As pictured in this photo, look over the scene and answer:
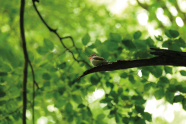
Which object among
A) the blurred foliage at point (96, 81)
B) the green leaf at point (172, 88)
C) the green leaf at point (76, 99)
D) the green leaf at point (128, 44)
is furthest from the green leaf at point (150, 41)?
the green leaf at point (76, 99)

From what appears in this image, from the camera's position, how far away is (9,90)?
294cm

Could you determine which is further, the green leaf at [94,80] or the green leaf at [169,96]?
the green leaf at [94,80]

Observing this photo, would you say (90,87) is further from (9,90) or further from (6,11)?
(6,11)

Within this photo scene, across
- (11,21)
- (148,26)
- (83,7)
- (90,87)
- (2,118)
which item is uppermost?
(148,26)

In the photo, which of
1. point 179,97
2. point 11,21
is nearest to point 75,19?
point 11,21

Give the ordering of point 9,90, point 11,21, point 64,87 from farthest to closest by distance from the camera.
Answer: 1. point 11,21
2. point 64,87
3. point 9,90

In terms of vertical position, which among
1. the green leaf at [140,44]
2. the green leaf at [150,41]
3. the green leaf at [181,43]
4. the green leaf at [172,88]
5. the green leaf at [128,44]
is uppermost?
the green leaf at [181,43]

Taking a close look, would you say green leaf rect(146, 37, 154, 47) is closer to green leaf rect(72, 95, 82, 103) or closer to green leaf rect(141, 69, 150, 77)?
green leaf rect(141, 69, 150, 77)

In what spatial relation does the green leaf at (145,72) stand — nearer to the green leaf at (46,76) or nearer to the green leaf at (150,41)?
the green leaf at (150,41)

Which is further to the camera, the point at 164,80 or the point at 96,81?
the point at 96,81

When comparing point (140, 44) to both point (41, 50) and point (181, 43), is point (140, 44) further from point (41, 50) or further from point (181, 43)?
point (41, 50)

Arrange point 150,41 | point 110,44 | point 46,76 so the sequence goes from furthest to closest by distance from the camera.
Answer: point 46,76 → point 110,44 → point 150,41

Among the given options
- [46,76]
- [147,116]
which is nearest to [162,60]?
[147,116]

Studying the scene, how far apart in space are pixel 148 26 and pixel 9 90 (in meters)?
7.24
